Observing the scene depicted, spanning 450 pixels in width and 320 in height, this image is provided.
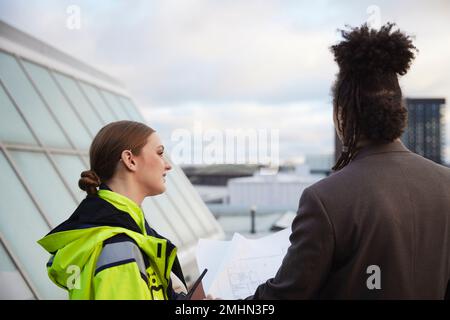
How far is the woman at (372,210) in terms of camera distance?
5.38 ft

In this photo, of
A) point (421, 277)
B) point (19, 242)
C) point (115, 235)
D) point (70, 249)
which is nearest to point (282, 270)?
point (421, 277)

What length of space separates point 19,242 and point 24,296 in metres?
0.72

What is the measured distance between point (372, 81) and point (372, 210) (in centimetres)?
51

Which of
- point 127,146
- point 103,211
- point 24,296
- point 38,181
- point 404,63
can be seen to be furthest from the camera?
point 38,181

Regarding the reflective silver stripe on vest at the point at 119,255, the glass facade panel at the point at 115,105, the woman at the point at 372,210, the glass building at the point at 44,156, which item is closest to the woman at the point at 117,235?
the reflective silver stripe on vest at the point at 119,255

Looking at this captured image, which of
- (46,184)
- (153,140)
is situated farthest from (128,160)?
(46,184)

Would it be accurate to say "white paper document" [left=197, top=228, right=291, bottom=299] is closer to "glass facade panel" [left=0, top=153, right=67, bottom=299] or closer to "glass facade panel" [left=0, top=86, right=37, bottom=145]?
"glass facade panel" [left=0, top=153, right=67, bottom=299]

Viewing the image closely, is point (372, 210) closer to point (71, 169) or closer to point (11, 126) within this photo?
point (11, 126)

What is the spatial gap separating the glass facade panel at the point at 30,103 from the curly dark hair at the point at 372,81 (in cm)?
665

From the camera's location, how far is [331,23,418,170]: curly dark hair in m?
1.73

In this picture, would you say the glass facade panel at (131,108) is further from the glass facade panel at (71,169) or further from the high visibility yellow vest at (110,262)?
the high visibility yellow vest at (110,262)

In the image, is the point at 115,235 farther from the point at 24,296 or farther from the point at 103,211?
the point at 24,296
